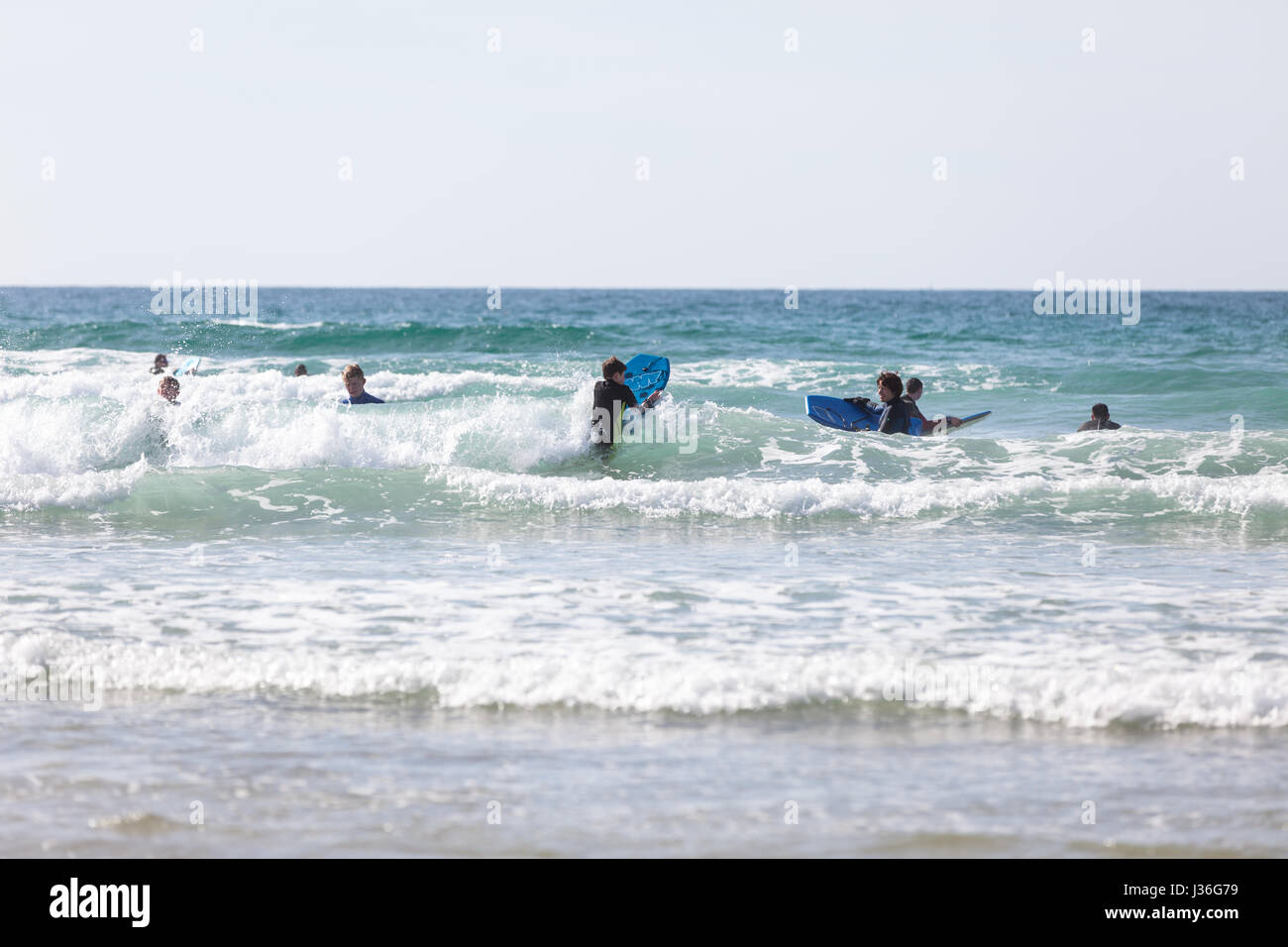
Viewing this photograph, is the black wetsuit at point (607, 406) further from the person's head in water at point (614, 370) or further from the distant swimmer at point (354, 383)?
the distant swimmer at point (354, 383)

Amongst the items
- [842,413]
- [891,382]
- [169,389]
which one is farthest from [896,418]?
[169,389]

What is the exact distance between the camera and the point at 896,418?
13.9m

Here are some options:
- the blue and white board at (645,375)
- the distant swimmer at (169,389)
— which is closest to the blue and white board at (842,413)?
the blue and white board at (645,375)

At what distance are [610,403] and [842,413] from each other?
302 centimetres

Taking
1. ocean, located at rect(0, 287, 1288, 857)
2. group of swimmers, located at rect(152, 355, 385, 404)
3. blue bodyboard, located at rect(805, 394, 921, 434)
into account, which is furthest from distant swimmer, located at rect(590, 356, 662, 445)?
group of swimmers, located at rect(152, 355, 385, 404)

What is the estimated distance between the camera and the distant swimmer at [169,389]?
14.8 meters

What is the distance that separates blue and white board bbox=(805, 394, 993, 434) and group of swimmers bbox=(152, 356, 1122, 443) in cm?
8

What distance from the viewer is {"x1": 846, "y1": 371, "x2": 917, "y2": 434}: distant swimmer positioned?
1381cm

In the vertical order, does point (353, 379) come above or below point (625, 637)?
above

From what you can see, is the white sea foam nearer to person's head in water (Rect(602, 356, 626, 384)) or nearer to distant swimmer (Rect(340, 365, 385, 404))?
person's head in water (Rect(602, 356, 626, 384))

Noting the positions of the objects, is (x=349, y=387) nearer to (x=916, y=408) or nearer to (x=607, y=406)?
(x=607, y=406)

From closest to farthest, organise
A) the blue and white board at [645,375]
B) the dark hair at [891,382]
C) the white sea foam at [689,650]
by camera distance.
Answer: the white sea foam at [689,650]
the dark hair at [891,382]
the blue and white board at [645,375]
